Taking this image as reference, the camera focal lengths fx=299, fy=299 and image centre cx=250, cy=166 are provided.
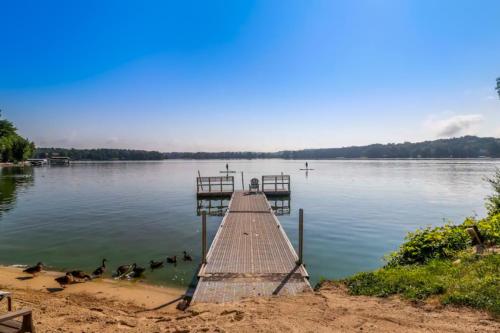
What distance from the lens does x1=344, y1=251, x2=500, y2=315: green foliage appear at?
669 cm

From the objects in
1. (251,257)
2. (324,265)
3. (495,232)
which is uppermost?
(495,232)

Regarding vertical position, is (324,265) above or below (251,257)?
below

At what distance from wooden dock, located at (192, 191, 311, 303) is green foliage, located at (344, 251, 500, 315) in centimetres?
192

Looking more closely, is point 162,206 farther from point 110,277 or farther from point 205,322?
point 205,322

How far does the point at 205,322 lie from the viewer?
661 centimetres

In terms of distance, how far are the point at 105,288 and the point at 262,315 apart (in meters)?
6.40

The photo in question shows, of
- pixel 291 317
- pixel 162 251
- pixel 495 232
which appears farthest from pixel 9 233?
pixel 495 232

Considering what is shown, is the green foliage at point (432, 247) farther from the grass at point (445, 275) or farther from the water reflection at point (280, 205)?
the water reflection at point (280, 205)

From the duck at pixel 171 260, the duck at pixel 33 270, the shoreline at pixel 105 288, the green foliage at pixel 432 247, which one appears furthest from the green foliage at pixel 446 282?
the duck at pixel 33 270

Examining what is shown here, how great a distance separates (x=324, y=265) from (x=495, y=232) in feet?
20.1

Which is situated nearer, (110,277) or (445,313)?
(445,313)

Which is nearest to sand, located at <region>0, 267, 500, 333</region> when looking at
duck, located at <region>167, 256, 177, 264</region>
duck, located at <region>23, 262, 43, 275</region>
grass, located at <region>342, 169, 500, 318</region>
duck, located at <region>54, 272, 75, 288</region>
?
grass, located at <region>342, 169, 500, 318</region>

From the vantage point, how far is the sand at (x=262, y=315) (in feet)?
20.1

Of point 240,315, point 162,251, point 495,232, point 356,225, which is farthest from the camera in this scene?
point 356,225
